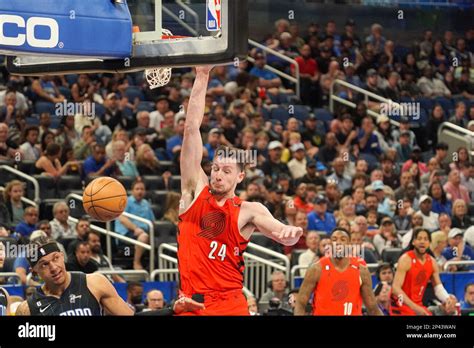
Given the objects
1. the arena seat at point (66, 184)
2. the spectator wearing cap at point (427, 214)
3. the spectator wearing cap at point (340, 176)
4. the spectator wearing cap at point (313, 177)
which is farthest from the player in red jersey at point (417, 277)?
the arena seat at point (66, 184)

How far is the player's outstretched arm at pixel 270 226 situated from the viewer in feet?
27.3

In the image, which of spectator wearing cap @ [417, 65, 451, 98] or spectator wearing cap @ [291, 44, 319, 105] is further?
spectator wearing cap @ [417, 65, 451, 98]

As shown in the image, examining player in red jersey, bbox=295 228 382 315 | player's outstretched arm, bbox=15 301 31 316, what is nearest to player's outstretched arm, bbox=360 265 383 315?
player in red jersey, bbox=295 228 382 315

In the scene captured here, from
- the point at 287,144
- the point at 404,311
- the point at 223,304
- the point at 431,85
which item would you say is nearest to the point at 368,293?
the point at 404,311

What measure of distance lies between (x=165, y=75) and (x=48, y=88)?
6.21 meters

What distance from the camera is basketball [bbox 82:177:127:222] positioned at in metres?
8.94

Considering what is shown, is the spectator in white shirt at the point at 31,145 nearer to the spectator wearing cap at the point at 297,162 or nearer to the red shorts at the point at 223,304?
the spectator wearing cap at the point at 297,162

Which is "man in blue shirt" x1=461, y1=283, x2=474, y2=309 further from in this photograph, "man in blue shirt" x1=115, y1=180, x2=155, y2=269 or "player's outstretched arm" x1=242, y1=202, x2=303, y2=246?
"player's outstretched arm" x1=242, y1=202, x2=303, y2=246

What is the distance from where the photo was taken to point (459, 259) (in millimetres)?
13086

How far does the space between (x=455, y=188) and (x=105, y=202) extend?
6.87 meters

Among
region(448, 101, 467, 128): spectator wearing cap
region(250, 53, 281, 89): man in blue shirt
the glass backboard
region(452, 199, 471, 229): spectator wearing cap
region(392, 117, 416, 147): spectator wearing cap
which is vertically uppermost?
the glass backboard

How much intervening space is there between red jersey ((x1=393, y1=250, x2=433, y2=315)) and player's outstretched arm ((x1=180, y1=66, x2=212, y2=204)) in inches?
127

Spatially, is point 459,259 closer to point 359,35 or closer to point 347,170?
point 347,170
